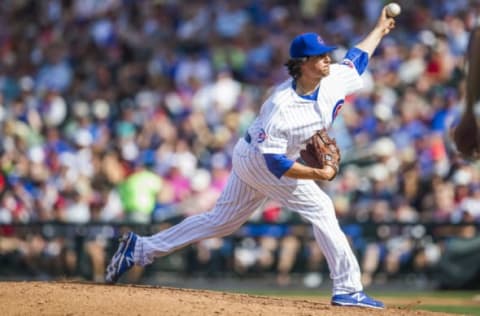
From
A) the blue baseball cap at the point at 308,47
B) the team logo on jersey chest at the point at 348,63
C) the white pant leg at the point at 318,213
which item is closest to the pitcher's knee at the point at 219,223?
the white pant leg at the point at 318,213

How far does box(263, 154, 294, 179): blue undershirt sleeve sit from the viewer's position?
24.3ft

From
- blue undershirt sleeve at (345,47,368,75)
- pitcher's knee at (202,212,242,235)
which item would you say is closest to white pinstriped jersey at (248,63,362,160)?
blue undershirt sleeve at (345,47,368,75)

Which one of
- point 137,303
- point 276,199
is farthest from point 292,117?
point 137,303

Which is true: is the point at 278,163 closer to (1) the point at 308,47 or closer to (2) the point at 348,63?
(1) the point at 308,47

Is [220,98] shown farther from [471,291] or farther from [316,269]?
[471,291]

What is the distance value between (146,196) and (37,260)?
1.80 m

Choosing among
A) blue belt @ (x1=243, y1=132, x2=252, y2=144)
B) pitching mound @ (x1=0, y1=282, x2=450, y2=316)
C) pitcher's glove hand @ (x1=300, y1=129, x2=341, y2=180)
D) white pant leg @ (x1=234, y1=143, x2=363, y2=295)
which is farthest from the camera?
blue belt @ (x1=243, y1=132, x2=252, y2=144)

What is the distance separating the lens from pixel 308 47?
7566mm

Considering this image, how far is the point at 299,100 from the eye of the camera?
755cm

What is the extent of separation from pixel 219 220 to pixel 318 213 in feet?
2.43

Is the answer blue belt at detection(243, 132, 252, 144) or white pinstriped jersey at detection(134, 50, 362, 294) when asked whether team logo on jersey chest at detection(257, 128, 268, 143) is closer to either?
white pinstriped jersey at detection(134, 50, 362, 294)

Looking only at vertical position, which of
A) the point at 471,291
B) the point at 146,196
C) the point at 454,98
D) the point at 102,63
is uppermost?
the point at 102,63

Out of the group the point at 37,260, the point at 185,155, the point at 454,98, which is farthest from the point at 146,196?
the point at 454,98

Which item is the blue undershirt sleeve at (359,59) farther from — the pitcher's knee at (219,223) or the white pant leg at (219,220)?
the pitcher's knee at (219,223)
